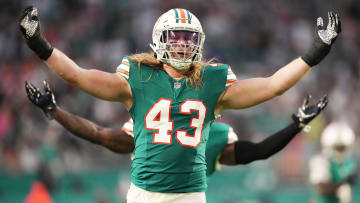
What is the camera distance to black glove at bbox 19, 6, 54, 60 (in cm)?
325

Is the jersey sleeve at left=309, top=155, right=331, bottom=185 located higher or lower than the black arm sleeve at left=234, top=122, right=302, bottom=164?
higher

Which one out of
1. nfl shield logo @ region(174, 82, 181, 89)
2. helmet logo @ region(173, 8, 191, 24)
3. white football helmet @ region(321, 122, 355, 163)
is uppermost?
white football helmet @ region(321, 122, 355, 163)

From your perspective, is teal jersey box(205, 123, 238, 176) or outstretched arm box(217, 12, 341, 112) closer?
outstretched arm box(217, 12, 341, 112)

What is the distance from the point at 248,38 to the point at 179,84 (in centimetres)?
871

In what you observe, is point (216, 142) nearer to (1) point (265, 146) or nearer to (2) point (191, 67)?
(1) point (265, 146)

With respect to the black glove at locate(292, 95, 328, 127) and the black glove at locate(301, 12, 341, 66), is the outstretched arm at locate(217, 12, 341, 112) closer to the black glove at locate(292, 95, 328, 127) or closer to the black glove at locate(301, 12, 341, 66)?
the black glove at locate(301, 12, 341, 66)

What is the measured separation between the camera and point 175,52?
11.9 feet

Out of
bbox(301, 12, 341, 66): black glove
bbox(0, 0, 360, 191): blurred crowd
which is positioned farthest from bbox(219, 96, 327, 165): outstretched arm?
bbox(0, 0, 360, 191): blurred crowd

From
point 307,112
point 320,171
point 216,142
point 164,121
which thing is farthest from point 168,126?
point 320,171

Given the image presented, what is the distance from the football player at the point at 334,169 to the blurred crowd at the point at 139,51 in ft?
6.78

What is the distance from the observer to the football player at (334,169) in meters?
6.70

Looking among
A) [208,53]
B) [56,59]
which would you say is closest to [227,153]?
[56,59]

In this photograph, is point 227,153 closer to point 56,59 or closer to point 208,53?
point 56,59

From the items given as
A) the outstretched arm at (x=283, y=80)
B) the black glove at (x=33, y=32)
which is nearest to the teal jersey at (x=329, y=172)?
the outstretched arm at (x=283, y=80)
